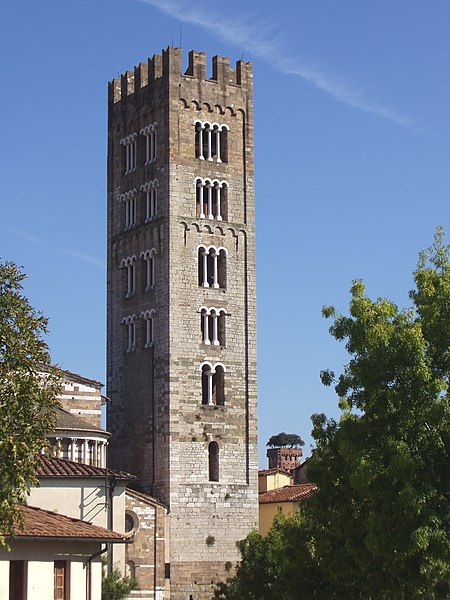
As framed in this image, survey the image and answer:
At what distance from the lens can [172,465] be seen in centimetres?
6956

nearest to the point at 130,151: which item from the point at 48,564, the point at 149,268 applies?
the point at 149,268

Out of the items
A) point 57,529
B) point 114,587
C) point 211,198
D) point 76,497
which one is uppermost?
point 211,198

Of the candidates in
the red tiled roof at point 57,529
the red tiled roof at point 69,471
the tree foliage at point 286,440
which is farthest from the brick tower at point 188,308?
the tree foliage at point 286,440

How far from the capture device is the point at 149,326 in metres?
73.1

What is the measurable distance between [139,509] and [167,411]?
5.69 m

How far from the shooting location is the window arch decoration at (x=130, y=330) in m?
74.3

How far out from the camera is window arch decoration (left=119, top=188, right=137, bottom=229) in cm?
7612

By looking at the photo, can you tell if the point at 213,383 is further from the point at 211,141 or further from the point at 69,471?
the point at 69,471

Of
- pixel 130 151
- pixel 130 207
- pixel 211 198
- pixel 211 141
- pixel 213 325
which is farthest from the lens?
pixel 130 151

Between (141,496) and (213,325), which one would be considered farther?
(213,325)

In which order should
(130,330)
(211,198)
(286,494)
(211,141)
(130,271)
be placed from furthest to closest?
(286,494) < (130,271) < (211,141) < (130,330) < (211,198)

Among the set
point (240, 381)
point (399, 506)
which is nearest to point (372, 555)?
point (399, 506)

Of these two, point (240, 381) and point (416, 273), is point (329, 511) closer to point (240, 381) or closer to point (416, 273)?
point (416, 273)

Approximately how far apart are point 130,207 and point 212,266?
254 inches
